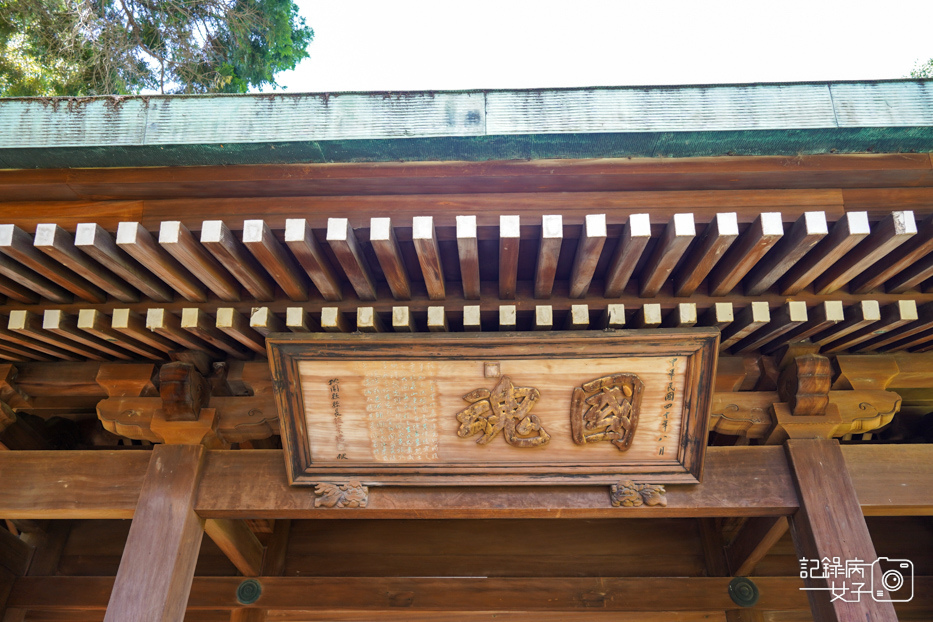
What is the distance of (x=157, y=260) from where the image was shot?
2.66 m

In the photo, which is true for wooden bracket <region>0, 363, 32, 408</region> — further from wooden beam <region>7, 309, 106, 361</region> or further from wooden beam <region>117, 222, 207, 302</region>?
wooden beam <region>117, 222, 207, 302</region>

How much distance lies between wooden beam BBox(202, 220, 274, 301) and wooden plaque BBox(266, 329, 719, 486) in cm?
28

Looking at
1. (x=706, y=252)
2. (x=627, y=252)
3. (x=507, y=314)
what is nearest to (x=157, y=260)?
(x=507, y=314)

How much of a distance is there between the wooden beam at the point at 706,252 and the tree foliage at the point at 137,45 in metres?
6.14

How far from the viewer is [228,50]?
7.11 m

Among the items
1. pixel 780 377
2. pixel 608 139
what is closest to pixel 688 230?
pixel 608 139

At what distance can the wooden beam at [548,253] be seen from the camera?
8.21ft

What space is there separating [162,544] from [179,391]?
0.80 m

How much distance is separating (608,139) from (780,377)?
6.50 ft

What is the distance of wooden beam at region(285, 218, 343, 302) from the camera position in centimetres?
253

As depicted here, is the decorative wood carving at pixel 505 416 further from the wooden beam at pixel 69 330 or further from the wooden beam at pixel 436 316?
the wooden beam at pixel 69 330

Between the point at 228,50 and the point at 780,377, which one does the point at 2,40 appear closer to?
the point at 228,50

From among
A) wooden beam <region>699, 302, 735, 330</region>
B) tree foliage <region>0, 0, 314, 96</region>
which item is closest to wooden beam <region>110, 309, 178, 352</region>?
wooden beam <region>699, 302, 735, 330</region>

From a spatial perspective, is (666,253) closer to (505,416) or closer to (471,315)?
(471,315)
